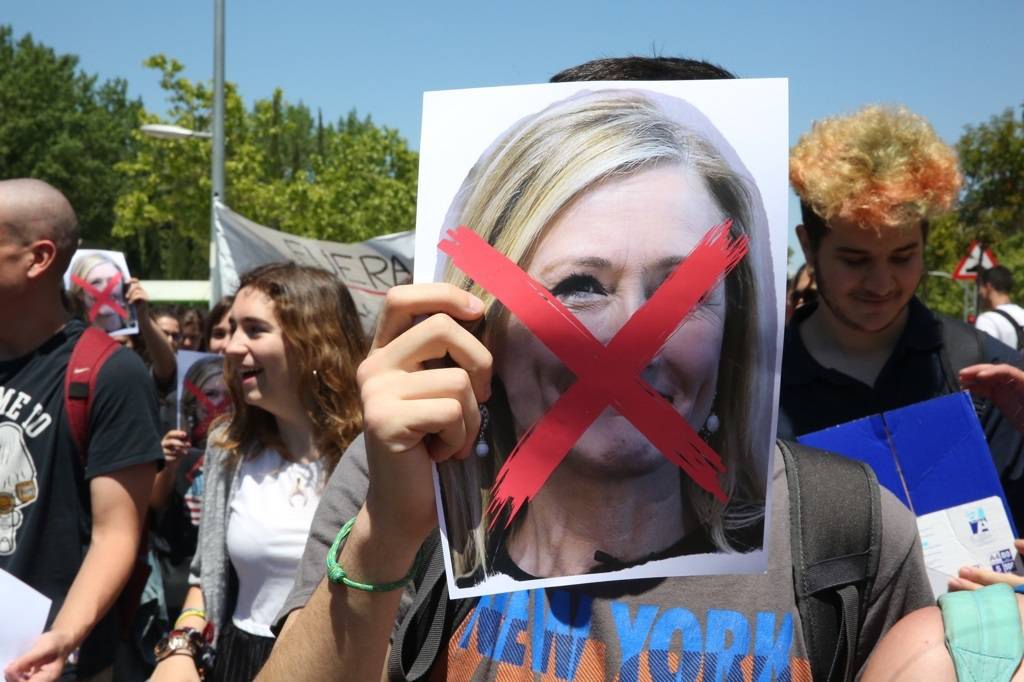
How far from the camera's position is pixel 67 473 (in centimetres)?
302

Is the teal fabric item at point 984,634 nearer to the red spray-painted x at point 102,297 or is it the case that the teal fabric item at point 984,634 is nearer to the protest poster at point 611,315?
the protest poster at point 611,315

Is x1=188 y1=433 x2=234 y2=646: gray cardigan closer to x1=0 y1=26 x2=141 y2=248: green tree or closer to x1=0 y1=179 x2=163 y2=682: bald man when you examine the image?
x1=0 y1=179 x2=163 y2=682: bald man

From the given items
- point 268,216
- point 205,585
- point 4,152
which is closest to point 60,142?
point 4,152

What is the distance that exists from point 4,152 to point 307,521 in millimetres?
40259

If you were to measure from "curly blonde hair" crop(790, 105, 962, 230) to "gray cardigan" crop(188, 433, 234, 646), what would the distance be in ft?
6.45

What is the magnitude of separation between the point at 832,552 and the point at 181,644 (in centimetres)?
214

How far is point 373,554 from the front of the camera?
122 centimetres

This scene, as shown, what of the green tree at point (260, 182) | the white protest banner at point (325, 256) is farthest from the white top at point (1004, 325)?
the green tree at point (260, 182)

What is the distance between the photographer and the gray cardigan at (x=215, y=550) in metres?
3.11

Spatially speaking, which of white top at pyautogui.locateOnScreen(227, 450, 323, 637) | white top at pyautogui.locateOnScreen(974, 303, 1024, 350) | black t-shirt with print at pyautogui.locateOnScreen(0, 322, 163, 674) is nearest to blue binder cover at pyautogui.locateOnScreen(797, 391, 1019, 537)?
white top at pyautogui.locateOnScreen(227, 450, 323, 637)

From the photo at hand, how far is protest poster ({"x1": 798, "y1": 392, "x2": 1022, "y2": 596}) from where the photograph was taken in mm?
1958

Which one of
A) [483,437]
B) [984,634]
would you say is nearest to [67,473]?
[483,437]

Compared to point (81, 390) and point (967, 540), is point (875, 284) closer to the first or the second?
point (967, 540)

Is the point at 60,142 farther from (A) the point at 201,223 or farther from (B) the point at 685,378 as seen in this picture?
(B) the point at 685,378
